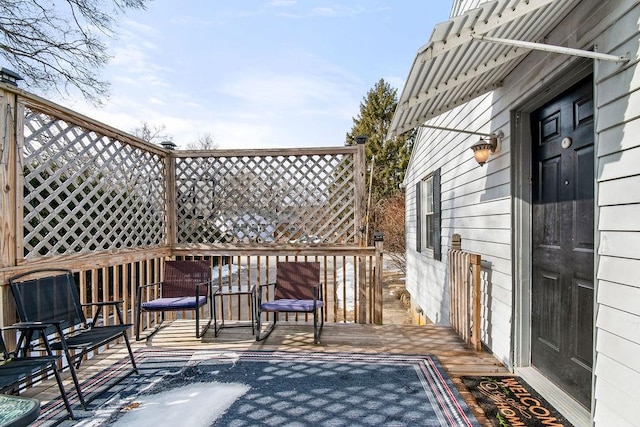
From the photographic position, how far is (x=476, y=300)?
125 inches

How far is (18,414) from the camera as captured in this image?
38.2 inches

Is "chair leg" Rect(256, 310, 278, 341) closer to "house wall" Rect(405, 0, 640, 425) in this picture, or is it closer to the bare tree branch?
"house wall" Rect(405, 0, 640, 425)

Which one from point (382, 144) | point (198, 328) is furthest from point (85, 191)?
point (382, 144)

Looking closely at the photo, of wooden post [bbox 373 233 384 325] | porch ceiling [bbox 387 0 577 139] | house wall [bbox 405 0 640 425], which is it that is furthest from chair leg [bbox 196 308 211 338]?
house wall [bbox 405 0 640 425]

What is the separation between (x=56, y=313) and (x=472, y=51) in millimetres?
3384

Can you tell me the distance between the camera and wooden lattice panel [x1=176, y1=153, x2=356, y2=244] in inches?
168

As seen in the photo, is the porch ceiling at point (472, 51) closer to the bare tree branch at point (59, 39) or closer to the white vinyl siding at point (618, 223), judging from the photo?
the white vinyl siding at point (618, 223)

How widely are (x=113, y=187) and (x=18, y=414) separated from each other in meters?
2.96

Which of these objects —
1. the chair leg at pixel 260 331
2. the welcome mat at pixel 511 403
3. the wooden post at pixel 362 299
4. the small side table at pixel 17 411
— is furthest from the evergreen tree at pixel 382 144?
the small side table at pixel 17 411

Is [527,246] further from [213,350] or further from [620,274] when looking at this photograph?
[213,350]

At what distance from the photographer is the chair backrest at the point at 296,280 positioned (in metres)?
3.88

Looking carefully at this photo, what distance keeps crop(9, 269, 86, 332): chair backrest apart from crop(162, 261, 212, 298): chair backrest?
1166 mm

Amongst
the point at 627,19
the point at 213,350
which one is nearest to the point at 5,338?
the point at 213,350

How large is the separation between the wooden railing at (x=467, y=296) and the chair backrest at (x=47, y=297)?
3277 millimetres
